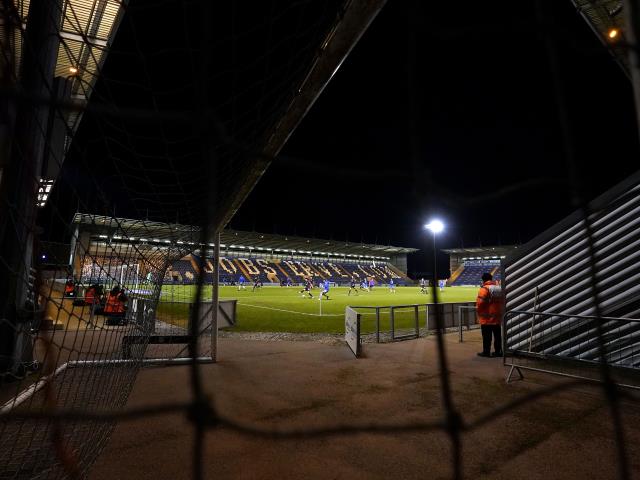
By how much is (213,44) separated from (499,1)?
9.86 ft

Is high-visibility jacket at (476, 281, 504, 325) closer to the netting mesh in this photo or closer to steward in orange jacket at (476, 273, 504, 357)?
steward in orange jacket at (476, 273, 504, 357)

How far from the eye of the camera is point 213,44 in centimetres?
280

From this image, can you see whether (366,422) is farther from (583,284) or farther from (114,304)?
(114,304)

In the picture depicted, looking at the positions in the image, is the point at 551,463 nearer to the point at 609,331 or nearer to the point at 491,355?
the point at 609,331

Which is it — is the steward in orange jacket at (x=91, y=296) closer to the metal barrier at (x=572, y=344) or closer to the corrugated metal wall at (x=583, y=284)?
the metal barrier at (x=572, y=344)

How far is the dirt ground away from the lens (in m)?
2.67

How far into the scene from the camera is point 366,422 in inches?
139

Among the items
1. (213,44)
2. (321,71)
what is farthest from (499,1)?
(213,44)

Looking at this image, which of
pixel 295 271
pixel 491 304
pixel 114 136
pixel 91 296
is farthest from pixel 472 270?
pixel 114 136

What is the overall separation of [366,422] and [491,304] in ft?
13.5

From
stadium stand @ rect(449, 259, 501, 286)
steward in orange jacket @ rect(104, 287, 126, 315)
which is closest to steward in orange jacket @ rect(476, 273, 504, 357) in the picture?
steward in orange jacket @ rect(104, 287, 126, 315)

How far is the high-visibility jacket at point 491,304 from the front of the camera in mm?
6570

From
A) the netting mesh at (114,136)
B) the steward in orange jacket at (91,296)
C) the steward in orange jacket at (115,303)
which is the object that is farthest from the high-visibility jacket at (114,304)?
the netting mesh at (114,136)

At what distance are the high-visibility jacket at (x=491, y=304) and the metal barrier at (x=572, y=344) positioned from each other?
23 centimetres
